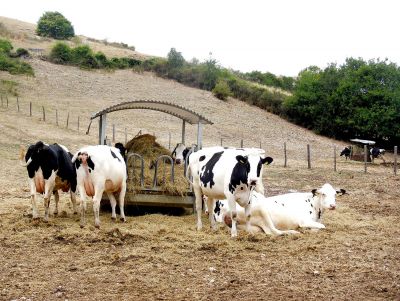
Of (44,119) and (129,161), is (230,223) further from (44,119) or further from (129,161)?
→ (44,119)

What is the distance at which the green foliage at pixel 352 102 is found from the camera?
1821 inches

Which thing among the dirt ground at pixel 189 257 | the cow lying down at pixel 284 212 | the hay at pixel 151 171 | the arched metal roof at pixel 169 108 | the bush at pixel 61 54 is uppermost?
the bush at pixel 61 54

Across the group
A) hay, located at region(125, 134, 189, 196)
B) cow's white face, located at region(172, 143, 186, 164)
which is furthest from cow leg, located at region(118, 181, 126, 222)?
cow's white face, located at region(172, 143, 186, 164)

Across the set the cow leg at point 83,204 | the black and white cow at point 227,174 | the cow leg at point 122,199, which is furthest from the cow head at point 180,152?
the cow leg at point 83,204

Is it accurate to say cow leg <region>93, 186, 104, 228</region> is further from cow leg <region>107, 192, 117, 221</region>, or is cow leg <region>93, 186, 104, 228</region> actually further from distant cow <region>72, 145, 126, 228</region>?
cow leg <region>107, 192, 117, 221</region>

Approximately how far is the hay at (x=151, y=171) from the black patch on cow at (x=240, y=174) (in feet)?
7.27

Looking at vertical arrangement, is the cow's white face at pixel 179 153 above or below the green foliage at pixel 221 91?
below

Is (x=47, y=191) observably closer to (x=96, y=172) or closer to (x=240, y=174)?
(x=96, y=172)

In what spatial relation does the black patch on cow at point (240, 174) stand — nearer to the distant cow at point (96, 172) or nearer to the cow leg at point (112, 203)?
the distant cow at point (96, 172)

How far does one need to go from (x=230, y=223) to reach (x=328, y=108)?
1608 inches

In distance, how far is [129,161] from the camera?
44.9ft

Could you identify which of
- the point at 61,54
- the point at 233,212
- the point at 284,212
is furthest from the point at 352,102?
the point at 233,212

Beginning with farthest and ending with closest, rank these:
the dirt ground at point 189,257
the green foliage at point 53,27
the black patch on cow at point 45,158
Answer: the green foliage at point 53,27 → the black patch on cow at point 45,158 → the dirt ground at point 189,257

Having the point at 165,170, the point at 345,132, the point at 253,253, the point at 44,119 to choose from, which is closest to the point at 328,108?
the point at 345,132
